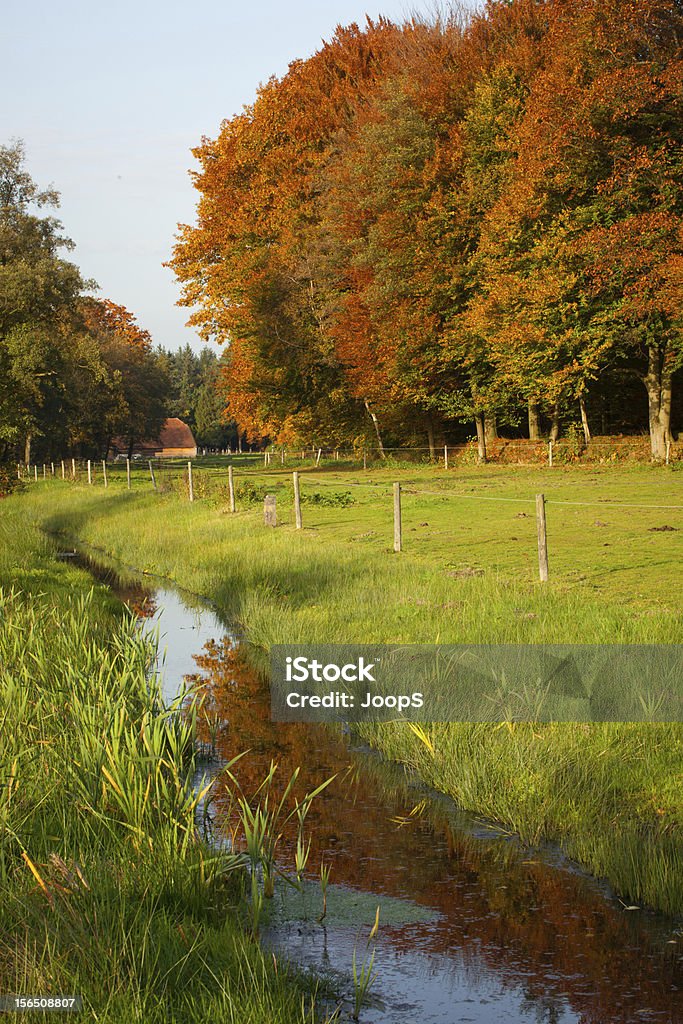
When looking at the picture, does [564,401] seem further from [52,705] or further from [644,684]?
[52,705]

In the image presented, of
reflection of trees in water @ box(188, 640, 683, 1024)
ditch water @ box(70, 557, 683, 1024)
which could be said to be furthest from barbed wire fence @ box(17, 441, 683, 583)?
ditch water @ box(70, 557, 683, 1024)

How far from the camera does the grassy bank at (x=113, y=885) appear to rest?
16.4ft

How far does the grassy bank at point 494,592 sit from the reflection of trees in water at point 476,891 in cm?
37

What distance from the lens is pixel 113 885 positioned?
236 inches

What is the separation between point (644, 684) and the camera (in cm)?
1023

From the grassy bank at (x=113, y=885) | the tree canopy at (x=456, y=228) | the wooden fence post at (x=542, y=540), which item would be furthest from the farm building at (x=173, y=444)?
the grassy bank at (x=113, y=885)

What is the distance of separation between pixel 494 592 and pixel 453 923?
8.66 meters

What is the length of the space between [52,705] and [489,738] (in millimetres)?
3578

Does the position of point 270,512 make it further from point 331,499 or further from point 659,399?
point 659,399

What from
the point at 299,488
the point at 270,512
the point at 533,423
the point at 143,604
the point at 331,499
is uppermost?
the point at 533,423

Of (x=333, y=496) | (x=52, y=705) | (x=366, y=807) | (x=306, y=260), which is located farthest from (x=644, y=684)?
(x=306, y=260)

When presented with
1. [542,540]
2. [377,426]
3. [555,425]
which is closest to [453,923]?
[542,540]

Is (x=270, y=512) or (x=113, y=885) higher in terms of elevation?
(x=270, y=512)

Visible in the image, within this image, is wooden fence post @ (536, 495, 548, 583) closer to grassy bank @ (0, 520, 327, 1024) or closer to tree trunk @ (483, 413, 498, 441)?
grassy bank @ (0, 520, 327, 1024)
